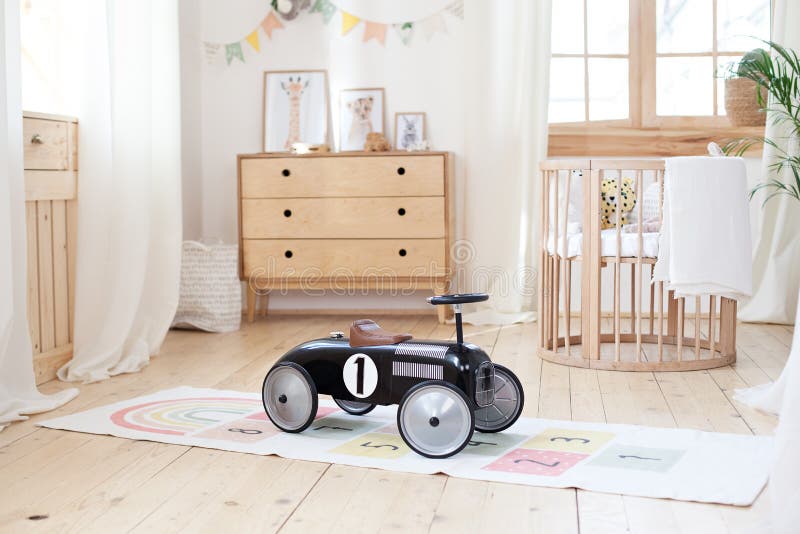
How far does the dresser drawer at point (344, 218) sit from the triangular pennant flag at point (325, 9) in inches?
36.3

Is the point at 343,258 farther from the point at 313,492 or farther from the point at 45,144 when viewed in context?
the point at 313,492

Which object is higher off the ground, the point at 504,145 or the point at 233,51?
the point at 233,51

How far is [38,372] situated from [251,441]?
1.10 metres

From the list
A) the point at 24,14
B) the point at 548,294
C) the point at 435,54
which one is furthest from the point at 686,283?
the point at 24,14

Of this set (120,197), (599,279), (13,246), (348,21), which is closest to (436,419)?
(599,279)

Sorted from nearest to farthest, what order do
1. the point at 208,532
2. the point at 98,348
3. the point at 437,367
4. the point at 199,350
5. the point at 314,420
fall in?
the point at 208,532 → the point at 437,367 → the point at 314,420 → the point at 98,348 → the point at 199,350

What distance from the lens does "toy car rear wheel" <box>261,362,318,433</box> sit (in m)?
2.19

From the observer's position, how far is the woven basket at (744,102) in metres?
3.98

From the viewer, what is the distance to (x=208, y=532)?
1.62m

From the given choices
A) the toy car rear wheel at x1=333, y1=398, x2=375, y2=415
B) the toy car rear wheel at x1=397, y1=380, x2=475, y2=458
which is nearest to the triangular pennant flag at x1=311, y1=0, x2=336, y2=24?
the toy car rear wheel at x1=333, y1=398, x2=375, y2=415

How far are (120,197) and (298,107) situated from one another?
1.40m

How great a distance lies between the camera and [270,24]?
14.4ft

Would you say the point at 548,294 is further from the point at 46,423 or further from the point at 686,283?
the point at 46,423

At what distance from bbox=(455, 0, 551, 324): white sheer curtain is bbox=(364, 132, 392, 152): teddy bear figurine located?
391 millimetres
